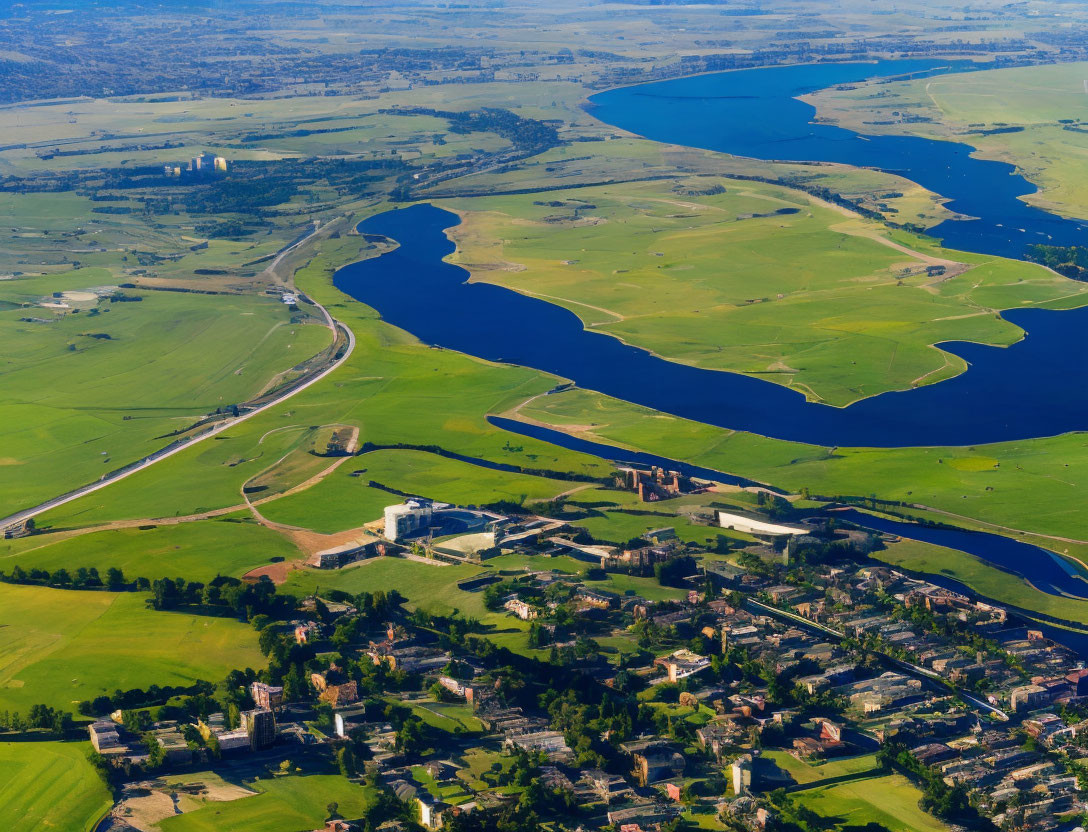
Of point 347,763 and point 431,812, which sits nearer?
point 431,812

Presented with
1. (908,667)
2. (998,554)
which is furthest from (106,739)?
(998,554)

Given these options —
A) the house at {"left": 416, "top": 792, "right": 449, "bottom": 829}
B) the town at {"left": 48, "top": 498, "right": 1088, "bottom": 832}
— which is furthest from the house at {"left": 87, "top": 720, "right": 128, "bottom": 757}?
the house at {"left": 416, "top": 792, "right": 449, "bottom": 829}

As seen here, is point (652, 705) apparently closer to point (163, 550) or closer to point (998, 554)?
point (998, 554)

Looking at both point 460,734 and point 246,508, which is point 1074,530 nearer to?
point 460,734

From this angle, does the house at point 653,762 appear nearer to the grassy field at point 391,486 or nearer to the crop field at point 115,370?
the grassy field at point 391,486

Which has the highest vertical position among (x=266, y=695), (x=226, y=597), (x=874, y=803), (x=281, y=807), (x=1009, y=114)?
(x=1009, y=114)
